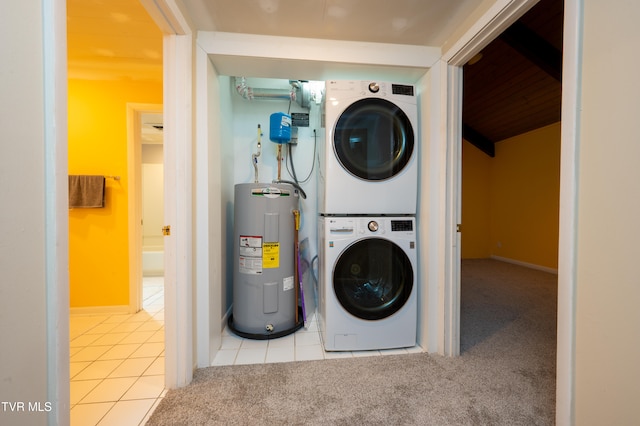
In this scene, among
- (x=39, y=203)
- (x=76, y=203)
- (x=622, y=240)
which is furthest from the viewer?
(x=76, y=203)

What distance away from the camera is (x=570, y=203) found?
2.72 feet

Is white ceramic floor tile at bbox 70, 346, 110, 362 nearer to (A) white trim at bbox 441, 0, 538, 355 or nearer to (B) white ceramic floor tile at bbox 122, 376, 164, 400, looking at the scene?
(B) white ceramic floor tile at bbox 122, 376, 164, 400

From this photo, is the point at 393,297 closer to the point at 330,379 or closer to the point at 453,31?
the point at 330,379

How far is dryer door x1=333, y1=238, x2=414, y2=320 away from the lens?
1.60m

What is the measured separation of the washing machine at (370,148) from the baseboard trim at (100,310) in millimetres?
2293

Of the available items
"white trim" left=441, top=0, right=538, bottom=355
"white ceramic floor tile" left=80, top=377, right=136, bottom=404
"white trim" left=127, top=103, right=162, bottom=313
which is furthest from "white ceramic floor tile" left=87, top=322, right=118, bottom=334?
"white trim" left=441, top=0, right=538, bottom=355

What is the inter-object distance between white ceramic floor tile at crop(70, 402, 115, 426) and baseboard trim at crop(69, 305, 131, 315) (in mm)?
1287

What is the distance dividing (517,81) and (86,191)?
17.7ft

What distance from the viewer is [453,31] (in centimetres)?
147

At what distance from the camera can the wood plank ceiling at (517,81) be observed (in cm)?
254

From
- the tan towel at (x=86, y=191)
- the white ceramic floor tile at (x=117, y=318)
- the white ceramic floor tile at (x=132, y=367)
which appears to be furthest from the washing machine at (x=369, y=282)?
the tan towel at (x=86, y=191)

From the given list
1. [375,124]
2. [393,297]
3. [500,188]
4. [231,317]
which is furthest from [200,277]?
[500,188]

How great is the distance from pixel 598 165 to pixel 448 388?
1261mm

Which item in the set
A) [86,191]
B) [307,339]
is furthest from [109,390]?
[86,191]
